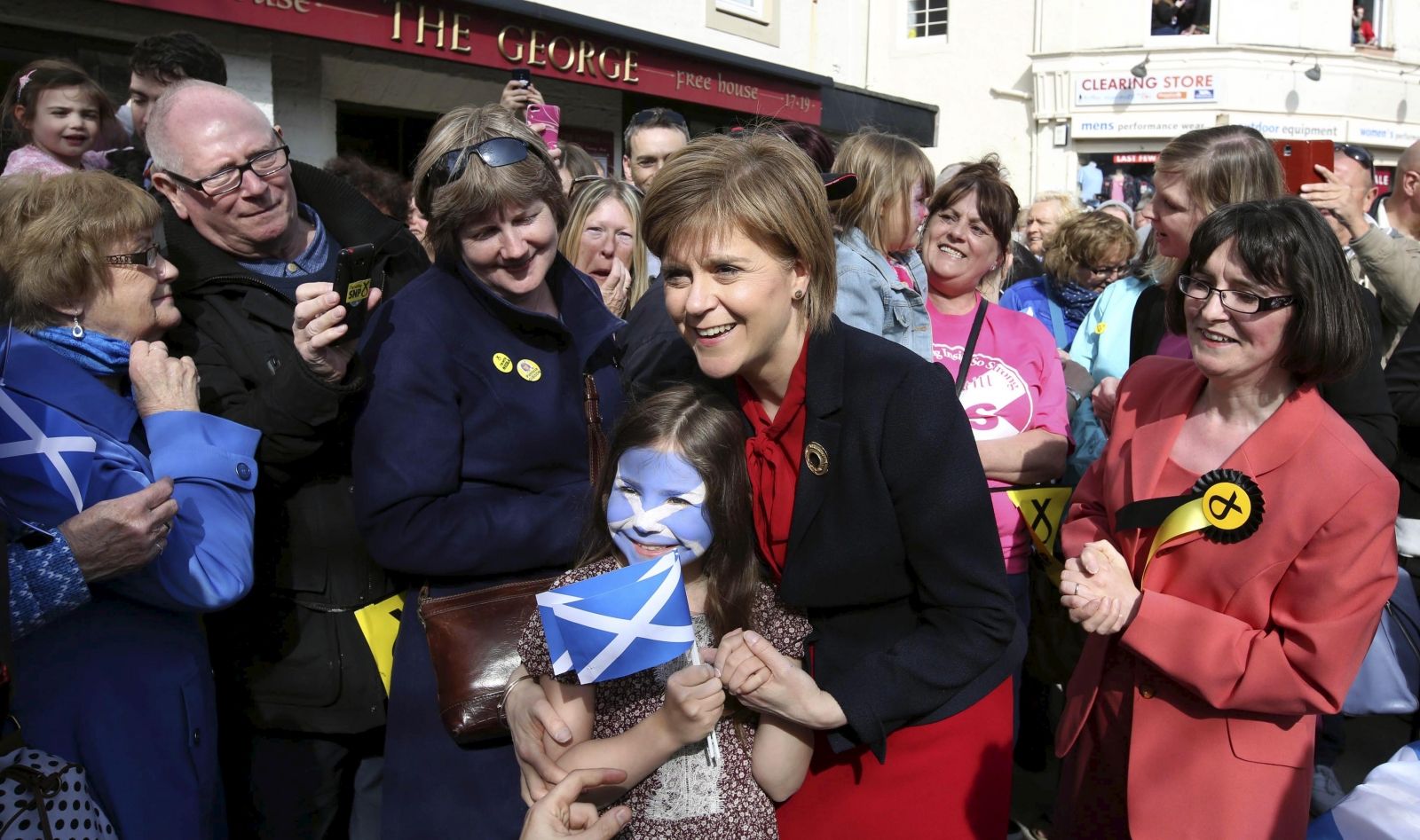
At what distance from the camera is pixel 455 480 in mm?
2240

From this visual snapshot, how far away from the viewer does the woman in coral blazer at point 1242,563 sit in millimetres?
1997

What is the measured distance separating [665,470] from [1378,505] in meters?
1.41

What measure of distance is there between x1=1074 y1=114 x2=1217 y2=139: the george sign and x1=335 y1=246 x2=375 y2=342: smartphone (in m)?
17.9

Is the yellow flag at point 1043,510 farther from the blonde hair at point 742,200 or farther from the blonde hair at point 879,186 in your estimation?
the blonde hair at point 742,200

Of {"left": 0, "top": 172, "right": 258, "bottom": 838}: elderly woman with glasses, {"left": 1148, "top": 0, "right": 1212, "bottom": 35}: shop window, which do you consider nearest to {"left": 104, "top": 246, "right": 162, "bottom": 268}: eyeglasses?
{"left": 0, "top": 172, "right": 258, "bottom": 838}: elderly woman with glasses

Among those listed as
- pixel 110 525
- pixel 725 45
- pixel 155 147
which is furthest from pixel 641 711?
pixel 725 45

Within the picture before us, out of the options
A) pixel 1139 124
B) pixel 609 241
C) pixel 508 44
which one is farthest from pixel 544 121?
pixel 1139 124

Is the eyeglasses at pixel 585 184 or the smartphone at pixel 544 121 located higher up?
the smartphone at pixel 544 121

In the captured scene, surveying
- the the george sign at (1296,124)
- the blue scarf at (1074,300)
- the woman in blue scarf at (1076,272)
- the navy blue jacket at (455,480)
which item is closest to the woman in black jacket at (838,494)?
the navy blue jacket at (455,480)

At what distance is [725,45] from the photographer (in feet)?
41.3

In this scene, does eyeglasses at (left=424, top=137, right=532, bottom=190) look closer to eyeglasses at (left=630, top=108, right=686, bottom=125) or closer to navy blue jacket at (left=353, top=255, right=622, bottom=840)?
navy blue jacket at (left=353, top=255, right=622, bottom=840)

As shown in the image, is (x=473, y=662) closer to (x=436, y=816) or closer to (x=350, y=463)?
(x=436, y=816)

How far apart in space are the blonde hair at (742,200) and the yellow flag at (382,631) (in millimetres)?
1186

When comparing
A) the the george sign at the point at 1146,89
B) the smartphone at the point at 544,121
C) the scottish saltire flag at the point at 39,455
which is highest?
the the george sign at the point at 1146,89
